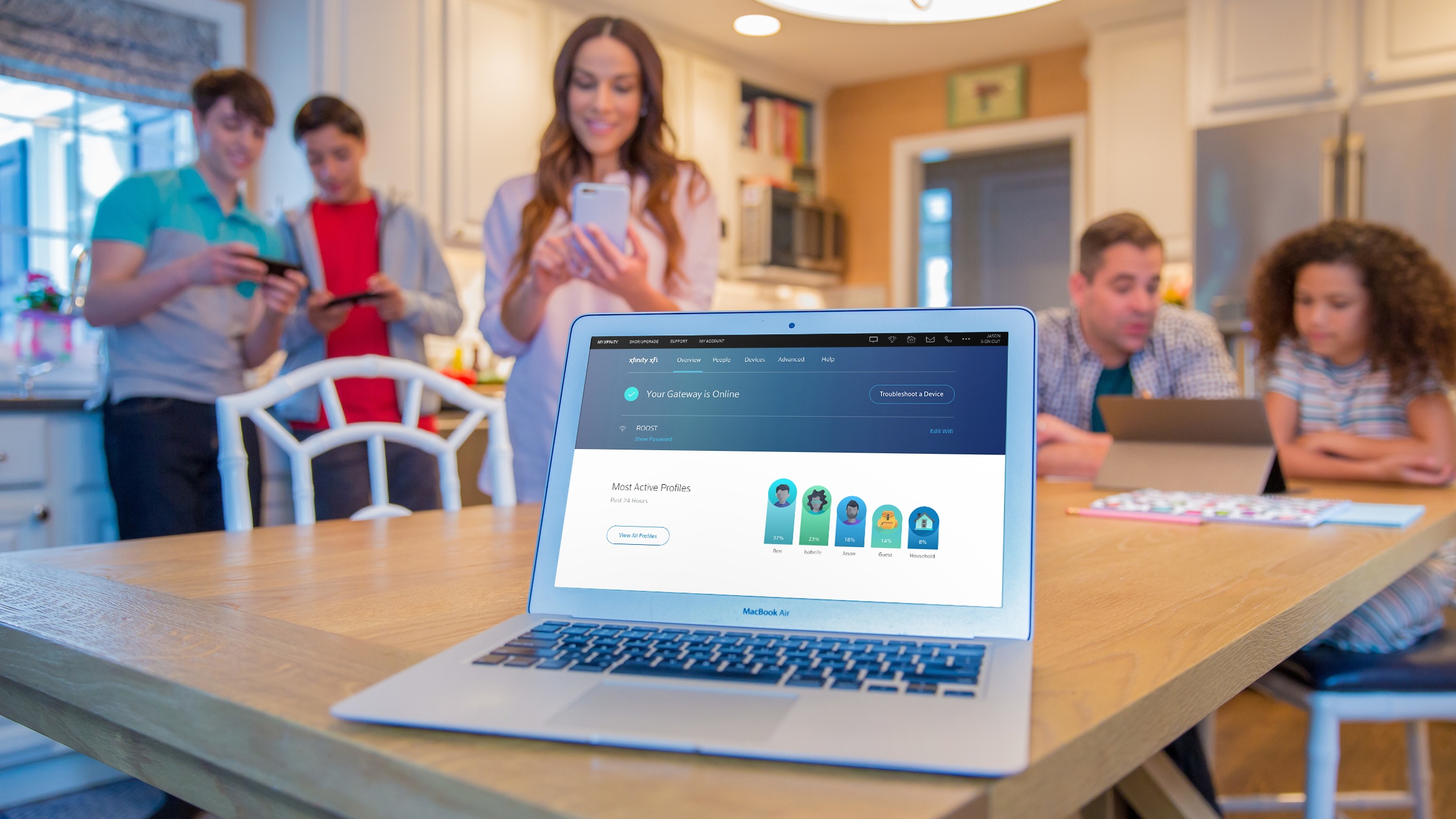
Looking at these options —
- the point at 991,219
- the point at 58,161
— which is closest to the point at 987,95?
the point at 991,219

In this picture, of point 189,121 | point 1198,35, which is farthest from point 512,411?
point 1198,35

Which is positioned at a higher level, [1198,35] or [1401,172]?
[1198,35]

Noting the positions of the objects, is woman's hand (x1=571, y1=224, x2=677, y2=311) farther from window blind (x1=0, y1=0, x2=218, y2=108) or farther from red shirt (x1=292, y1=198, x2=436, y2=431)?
window blind (x1=0, y1=0, x2=218, y2=108)

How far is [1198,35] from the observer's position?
3.92 m

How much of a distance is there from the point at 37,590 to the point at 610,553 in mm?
434

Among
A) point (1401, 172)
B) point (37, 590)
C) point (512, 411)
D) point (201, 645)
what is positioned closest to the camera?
point (201, 645)

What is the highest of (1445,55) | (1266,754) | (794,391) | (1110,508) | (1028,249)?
(1445,55)

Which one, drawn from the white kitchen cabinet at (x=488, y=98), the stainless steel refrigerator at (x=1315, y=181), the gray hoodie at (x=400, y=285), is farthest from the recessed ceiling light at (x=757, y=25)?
the gray hoodie at (x=400, y=285)

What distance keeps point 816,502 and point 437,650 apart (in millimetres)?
241

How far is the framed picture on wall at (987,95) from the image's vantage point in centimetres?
496

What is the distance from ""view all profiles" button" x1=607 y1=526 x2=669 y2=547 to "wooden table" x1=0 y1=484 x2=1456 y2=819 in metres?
0.11

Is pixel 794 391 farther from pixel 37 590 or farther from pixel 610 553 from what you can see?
pixel 37 590

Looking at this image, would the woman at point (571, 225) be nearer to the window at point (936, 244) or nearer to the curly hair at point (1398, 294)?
the curly hair at point (1398, 294)

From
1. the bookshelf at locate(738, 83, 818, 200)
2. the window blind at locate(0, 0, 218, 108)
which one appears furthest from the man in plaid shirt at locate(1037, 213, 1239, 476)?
the bookshelf at locate(738, 83, 818, 200)
